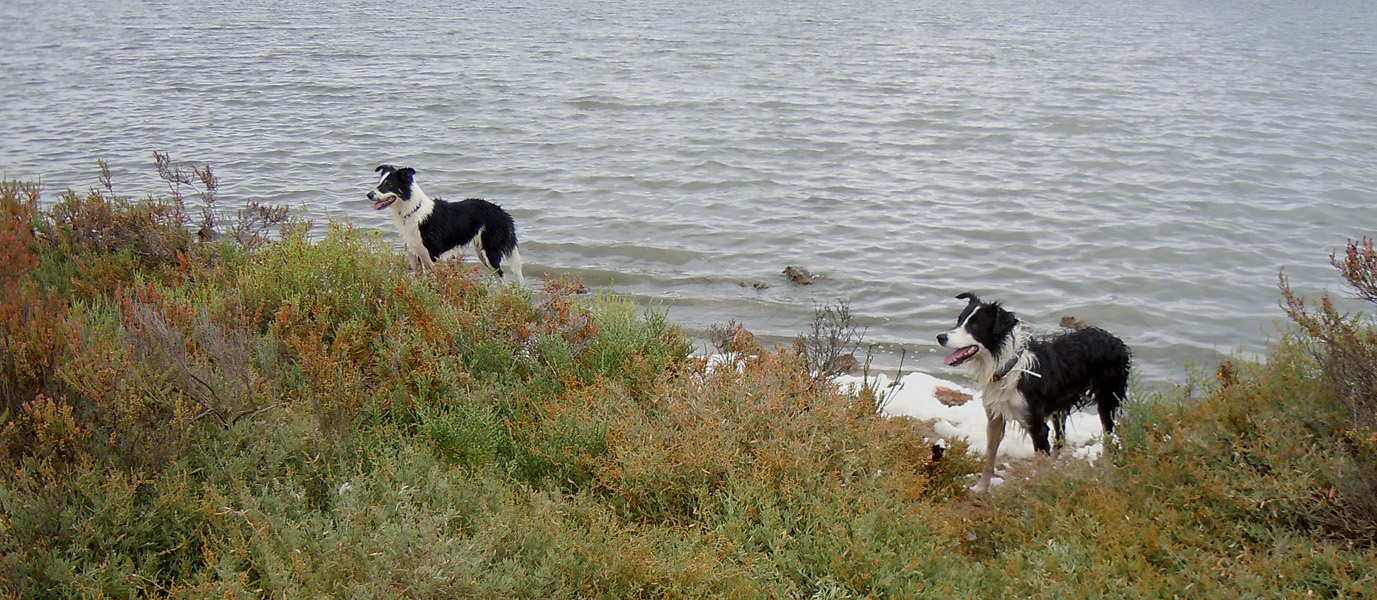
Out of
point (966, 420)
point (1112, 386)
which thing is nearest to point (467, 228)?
point (966, 420)

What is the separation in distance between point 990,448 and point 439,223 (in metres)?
5.50

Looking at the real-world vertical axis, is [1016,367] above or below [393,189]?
below

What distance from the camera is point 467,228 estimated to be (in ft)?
30.5

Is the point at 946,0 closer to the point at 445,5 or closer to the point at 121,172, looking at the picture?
the point at 445,5

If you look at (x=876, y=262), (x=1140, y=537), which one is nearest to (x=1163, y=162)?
(x=876, y=262)

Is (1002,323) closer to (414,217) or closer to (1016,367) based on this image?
(1016,367)

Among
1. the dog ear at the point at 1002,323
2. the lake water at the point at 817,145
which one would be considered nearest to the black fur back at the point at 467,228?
the lake water at the point at 817,145

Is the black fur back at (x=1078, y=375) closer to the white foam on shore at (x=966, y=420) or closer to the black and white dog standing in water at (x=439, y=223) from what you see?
the white foam on shore at (x=966, y=420)

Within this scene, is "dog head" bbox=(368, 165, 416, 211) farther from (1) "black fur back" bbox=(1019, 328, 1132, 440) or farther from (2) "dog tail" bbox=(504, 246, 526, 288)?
(1) "black fur back" bbox=(1019, 328, 1132, 440)

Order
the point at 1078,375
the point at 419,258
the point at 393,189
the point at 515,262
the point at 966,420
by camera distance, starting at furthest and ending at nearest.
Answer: the point at 515,262
the point at 419,258
the point at 393,189
the point at 966,420
the point at 1078,375

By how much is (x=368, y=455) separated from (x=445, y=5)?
3418cm

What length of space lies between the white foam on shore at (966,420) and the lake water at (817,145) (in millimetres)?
884

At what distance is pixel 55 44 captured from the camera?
1007 inches

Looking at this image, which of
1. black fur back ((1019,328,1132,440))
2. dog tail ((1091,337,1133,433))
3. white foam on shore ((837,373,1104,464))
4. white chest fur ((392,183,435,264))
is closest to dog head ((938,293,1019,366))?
black fur back ((1019,328,1132,440))
